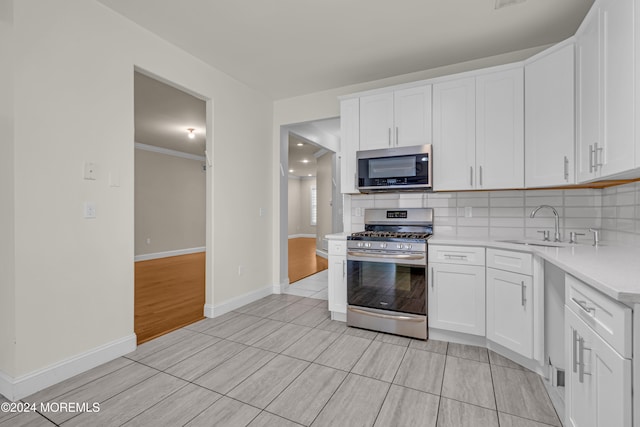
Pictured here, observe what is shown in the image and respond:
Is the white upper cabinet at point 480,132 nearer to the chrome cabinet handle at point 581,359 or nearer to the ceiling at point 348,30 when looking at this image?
the ceiling at point 348,30

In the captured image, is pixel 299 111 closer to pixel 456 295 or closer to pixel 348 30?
pixel 348 30

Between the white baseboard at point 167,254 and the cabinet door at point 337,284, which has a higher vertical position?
the cabinet door at point 337,284

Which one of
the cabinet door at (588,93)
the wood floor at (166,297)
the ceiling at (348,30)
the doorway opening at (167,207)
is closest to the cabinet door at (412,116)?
the ceiling at (348,30)

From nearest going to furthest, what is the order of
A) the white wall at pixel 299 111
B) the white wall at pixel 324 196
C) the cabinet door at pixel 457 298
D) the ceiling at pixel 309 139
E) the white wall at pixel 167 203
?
the cabinet door at pixel 457 298 < the white wall at pixel 299 111 < the ceiling at pixel 309 139 < the white wall at pixel 167 203 < the white wall at pixel 324 196

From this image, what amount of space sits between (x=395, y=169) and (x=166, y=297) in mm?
3339

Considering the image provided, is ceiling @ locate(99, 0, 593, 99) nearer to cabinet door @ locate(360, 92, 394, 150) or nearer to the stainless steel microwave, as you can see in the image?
cabinet door @ locate(360, 92, 394, 150)

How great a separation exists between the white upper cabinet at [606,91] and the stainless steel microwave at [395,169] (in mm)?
1115

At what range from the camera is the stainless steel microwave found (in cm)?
278

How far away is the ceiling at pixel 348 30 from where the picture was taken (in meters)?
2.21

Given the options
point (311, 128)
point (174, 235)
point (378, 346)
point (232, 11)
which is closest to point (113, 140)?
point (232, 11)

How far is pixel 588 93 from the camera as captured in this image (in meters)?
1.90

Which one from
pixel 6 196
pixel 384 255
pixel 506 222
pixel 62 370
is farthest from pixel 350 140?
pixel 62 370

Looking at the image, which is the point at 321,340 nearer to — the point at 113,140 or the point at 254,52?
the point at 113,140

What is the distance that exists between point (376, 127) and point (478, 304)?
6.36 feet
